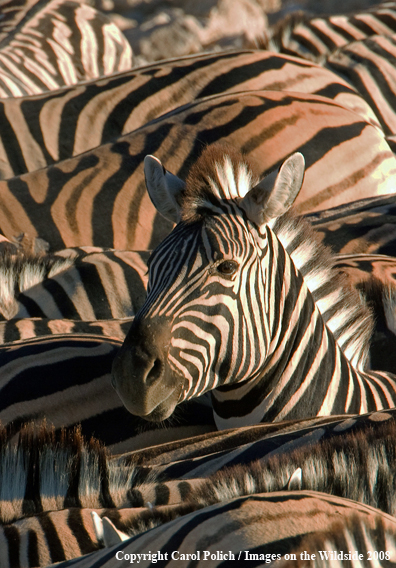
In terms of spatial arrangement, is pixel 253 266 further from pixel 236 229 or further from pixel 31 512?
pixel 31 512

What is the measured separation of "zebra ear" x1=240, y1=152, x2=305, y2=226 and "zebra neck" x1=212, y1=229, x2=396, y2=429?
143 mm

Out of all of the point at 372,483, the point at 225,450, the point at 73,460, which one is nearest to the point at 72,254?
the point at 225,450

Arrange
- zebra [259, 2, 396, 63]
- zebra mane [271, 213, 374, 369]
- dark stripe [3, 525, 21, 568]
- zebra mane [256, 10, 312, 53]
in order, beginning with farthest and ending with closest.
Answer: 1. zebra [259, 2, 396, 63]
2. zebra mane [256, 10, 312, 53]
3. zebra mane [271, 213, 374, 369]
4. dark stripe [3, 525, 21, 568]

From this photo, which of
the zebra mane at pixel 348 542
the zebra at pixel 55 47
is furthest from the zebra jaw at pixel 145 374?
the zebra at pixel 55 47

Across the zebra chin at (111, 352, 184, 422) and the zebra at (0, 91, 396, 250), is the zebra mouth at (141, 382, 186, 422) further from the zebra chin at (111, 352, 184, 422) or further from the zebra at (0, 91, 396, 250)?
the zebra at (0, 91, 396, 250)

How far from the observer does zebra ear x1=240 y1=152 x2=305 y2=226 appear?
278 centimetres

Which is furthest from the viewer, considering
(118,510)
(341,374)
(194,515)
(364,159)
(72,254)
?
(364,159)

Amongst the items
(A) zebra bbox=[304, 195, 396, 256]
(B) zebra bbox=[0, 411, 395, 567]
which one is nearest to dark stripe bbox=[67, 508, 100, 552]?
(B) zebra bbox=[0, 411, 395, 567]

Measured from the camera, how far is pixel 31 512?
2033 mm

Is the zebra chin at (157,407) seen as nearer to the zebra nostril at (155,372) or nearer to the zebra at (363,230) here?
the zebra nostril at (155,372)

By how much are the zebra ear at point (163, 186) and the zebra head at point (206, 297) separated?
0.13 metres

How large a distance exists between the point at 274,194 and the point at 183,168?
8.75 feet

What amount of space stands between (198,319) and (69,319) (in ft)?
4.91

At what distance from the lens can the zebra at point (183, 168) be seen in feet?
17.3
